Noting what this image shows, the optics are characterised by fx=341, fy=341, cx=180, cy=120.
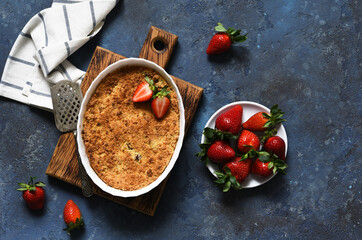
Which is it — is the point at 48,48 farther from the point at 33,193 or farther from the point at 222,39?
the point at 222,39

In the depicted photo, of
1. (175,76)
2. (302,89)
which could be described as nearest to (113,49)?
(175,76)

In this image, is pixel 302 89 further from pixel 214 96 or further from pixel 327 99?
pixel 214 96

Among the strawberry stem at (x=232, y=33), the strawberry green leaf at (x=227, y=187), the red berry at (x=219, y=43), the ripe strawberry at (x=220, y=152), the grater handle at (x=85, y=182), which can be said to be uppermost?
the strawberry stem at (x=232, y=33)

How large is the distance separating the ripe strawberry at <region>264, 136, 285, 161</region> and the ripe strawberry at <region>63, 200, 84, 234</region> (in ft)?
3.92

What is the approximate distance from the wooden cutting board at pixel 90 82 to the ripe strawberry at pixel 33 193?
114 millimetres

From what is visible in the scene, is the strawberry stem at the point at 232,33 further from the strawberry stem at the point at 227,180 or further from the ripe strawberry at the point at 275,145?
the strawberry stem at the point at 227,180

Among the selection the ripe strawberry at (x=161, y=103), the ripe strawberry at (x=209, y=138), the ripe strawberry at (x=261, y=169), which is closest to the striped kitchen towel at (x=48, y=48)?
the ripe strawberry at (x=161, y=103)

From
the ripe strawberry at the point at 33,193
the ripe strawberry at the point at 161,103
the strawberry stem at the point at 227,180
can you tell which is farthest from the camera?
the ripe strawberry at the point at 33,193

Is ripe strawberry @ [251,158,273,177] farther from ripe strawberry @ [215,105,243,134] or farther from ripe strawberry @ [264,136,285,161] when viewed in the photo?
ripe strawberry @ [215,105,243,134]

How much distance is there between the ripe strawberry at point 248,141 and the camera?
194 cm

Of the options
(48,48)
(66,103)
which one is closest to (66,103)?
(66,103)

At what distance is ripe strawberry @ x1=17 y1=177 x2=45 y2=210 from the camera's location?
6.64ft

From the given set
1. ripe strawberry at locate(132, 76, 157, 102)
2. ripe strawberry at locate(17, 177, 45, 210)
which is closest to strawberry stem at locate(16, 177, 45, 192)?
ripe strawberry at locate(17, 177, 45, 210)

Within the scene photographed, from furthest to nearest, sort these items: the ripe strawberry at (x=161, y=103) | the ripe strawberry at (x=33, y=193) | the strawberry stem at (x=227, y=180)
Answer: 1. the ripe strawberry at (x=33, y=193)
2. the strawberry stem at (x=227, y=180)
3. the ripe strawberry at (x=161, y=103)
